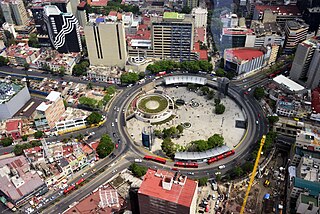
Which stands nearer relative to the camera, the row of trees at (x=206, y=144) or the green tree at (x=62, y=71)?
the row of trees at (x=206, y=144)

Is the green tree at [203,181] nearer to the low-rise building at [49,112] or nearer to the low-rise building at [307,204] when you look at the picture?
the low-rise building at [307,204]

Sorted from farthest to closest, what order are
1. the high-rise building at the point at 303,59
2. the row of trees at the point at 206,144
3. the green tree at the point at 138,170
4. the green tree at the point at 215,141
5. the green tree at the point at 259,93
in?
the high-rise building at the point at 303,59, the green tree at the point at 259,93, the green tree at the point at 215,141, the row of trees at the point at 206,144, the green tree at the point at 138,170

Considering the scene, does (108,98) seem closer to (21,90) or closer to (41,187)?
(21,90)

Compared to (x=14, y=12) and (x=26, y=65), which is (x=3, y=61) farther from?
(x=14, y=12)

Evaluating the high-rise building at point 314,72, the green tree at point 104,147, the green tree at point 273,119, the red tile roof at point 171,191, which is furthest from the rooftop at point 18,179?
the high-rise building at point 314,72

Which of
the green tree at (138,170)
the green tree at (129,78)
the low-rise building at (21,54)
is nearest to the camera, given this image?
the green tree at (138,170)

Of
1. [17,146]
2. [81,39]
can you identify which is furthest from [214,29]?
[17,146]

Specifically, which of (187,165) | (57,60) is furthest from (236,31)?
(57,60)
